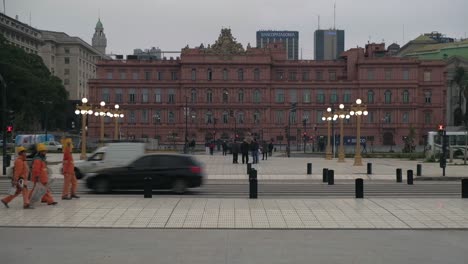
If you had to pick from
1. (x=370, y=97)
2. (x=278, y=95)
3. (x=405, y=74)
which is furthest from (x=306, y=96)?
(x=405, y=74)

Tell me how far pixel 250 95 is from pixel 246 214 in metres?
106

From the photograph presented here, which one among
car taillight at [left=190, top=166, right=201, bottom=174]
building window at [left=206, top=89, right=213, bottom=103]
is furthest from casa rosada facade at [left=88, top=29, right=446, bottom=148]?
car taillight at [left=190, top=166, right=201, bottom=174]

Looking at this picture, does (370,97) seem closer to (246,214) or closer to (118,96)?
(118,96)

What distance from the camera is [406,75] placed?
120m

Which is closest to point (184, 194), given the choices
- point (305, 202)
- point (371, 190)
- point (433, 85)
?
point (305, 202)

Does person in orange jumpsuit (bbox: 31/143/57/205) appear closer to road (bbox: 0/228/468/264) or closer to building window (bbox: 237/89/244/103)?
road (bbox: 0/228/468/264)

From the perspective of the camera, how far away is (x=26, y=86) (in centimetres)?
9731

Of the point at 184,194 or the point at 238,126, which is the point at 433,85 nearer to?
the point at 238,126

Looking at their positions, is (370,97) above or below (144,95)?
below

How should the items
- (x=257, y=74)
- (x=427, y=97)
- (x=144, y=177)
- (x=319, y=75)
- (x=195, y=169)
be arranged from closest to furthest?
(x=144, y=177), (x=195, y=169), (x=257, y=74), (x=427, y=97), (x=319, y=75)

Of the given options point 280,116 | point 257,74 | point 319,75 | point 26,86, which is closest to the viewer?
point 26,86

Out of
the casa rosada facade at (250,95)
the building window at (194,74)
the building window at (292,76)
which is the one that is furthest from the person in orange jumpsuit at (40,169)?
the building window at (292,76)

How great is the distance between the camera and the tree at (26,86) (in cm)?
9438

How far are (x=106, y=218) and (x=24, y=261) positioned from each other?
4.72m
